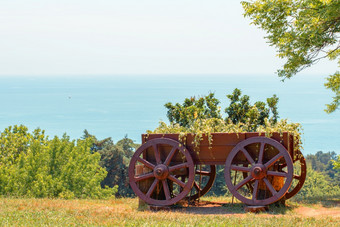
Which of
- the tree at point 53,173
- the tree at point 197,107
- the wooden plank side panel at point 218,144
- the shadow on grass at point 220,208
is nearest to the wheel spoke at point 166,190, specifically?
the shadow on grass at point 220,208

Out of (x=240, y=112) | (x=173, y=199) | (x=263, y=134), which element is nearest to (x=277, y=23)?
(x=240, y=112)

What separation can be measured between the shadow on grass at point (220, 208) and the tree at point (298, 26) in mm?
5098

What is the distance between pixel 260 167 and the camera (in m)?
10.1

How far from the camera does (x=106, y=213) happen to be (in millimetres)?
9844

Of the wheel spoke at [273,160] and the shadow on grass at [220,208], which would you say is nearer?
the wheel spoke at [273,160]

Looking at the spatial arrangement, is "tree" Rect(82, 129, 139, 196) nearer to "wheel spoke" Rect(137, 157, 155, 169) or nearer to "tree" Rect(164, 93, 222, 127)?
"tree" Rect(164, 93, 222, 127)

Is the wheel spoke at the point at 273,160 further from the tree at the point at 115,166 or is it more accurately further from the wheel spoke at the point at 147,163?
the tree at the point at 115,166

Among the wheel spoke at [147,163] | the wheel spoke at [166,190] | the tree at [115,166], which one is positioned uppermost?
the wheel spoke at [147,163]

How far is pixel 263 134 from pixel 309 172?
6021 centimetres

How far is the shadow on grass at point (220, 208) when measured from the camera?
1016 centimetres

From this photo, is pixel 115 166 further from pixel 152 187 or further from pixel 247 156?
pixel 247 156

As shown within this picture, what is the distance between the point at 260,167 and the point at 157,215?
2383 mm

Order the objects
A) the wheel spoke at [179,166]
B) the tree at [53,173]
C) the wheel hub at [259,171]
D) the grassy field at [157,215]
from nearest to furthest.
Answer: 1. the grassy field at [157,215]
2. the wheel hub at [259,171]
3. the wheel spoke at [179,166]
4. the tree at [53,173]

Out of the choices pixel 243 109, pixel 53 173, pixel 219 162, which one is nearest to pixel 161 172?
pixel 219 162
